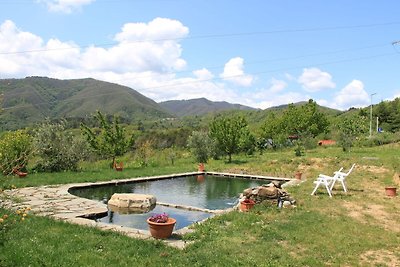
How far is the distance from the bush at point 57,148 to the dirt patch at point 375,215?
42.8ft

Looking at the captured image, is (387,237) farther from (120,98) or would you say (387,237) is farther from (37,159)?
(120,98)

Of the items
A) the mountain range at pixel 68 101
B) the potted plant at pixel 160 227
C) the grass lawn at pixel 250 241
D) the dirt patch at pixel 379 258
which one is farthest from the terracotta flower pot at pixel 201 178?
the mountain range at pixel 68 101

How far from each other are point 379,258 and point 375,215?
3540 mm

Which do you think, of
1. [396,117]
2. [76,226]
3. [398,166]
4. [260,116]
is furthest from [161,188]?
[260,116]

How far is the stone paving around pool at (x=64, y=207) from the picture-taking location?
7.38 meters

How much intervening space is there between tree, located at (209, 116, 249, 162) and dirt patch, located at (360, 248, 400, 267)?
17.9m

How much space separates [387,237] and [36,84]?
186 metres

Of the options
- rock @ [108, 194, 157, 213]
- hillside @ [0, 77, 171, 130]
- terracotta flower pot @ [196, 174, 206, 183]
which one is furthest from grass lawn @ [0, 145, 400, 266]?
hillside @ [0, 77, 171, 130]

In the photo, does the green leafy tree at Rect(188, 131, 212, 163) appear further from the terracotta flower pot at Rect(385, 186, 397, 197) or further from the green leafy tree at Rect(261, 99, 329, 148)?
the green leafy tree at Rect(261, 99, 329, 148)

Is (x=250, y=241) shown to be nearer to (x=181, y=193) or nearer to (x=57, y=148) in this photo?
(x=181, y=193)

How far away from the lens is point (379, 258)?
6.23 m

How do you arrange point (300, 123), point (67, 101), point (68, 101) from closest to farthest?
point (300, 123), point (68, 101), point (67, 101)

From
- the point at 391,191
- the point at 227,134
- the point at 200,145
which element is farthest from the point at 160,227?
the point at 200,145

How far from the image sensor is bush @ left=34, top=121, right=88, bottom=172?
56.3 feet
